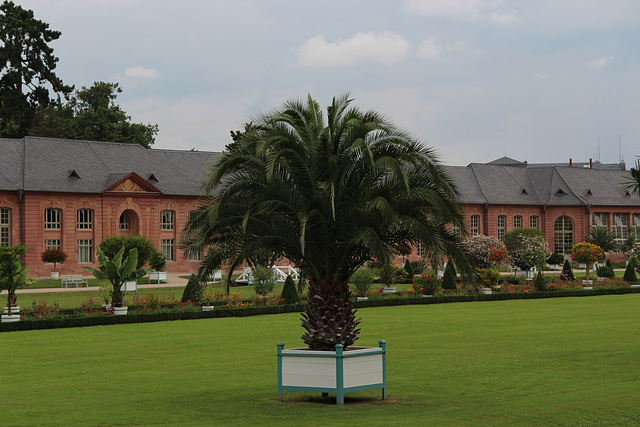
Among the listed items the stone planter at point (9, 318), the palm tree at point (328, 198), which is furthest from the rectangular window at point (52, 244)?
the palm tree at point (328, 198)

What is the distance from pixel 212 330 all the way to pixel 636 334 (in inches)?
475

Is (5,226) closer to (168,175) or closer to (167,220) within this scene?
(167,220)

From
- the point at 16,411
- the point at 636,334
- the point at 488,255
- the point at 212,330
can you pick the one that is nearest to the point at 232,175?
the point at 16,411

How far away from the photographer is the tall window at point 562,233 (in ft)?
252

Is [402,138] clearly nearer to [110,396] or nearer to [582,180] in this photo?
[110,396]

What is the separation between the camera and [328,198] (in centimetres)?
1423

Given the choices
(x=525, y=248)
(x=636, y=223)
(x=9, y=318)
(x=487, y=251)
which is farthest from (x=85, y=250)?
(x=636, y=223)

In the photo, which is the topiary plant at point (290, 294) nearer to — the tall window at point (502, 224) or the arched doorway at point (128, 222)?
the arched doorway at point (128, 222)

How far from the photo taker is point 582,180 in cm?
7931

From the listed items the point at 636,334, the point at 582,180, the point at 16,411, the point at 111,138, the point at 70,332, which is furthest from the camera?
the point at 582,180

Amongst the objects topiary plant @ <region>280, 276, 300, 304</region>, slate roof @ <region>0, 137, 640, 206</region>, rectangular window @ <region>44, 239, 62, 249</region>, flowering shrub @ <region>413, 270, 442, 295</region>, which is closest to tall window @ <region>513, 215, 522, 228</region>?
slate roof @ <region>0, 137, 640, 206</region>

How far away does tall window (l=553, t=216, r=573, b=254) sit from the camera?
76.9 meters

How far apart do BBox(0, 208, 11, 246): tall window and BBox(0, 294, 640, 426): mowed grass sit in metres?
31.1

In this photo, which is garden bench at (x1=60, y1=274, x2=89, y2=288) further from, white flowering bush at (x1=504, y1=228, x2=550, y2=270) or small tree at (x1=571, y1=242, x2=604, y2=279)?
small tree at (x1=571, y1=242, x2=604, y2=279)
